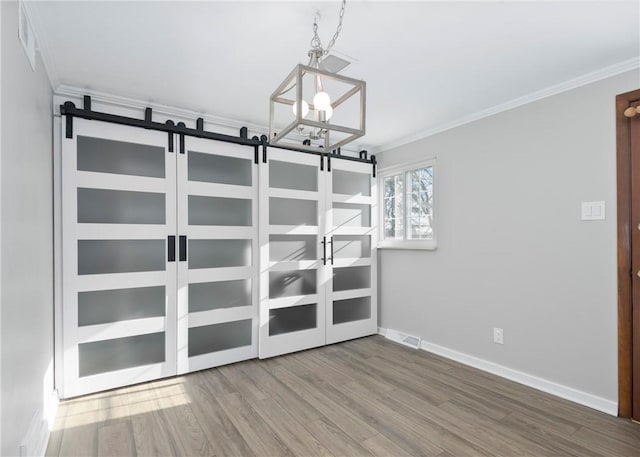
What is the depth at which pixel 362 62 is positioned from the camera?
2412 millimetres

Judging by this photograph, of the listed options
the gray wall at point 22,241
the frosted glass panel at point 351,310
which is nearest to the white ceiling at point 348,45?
the gray wall at point 22,241

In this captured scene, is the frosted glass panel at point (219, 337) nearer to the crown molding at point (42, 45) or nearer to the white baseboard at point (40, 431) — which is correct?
the white baseboard at point (40, 431)

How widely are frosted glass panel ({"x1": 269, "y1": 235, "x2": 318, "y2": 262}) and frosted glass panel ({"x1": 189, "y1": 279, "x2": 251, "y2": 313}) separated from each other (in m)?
0.41

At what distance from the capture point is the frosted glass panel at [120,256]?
9.26 feet

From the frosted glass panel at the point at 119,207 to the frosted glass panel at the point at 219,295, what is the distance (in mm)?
729

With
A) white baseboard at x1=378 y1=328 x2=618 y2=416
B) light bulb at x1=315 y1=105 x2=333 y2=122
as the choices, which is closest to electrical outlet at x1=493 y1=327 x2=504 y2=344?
white baseboard at x1=378 y1=328 x2=618 y2=416

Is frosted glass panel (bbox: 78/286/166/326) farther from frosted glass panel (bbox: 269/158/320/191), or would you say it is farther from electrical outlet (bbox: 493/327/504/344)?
electrical outlet (bbox: 493/327/504/344)

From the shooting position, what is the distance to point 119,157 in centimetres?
297

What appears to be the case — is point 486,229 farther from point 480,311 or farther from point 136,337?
point 136,337

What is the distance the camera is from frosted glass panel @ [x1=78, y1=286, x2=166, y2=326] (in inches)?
111

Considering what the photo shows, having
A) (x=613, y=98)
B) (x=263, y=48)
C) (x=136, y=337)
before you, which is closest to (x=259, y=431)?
(x=136, y=337)

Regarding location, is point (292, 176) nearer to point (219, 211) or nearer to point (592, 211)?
point (219, 211)

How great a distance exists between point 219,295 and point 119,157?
1516 millimetres

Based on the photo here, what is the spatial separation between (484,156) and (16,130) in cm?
348
